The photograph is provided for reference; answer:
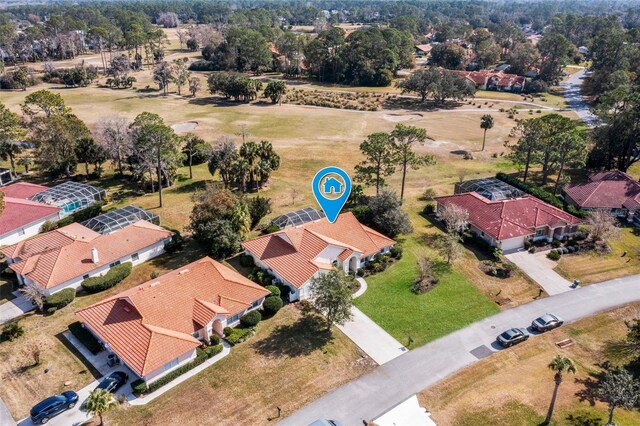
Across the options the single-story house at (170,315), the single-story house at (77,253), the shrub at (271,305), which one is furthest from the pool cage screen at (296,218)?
the shrub at (271,305)

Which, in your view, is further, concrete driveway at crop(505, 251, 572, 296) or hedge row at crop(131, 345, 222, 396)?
concrete driveway at crop(505, 251, 572, 296)

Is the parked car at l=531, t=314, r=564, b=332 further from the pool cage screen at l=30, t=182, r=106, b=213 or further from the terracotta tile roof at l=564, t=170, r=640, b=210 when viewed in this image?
the pool cage screen at l=30, t=182, r=106, b=213

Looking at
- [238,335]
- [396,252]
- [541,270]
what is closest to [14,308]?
[238,335]

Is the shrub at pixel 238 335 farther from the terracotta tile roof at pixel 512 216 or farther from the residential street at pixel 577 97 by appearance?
the residential street at pixel 577 97

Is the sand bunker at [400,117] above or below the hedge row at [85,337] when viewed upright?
above

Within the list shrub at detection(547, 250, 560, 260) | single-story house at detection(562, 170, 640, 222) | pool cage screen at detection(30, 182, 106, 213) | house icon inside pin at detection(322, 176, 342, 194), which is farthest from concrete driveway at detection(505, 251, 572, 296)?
pool cage screen at detection(30, 182, 106, 213)

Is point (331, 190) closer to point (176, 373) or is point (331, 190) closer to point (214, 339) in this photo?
point (214, 339)
